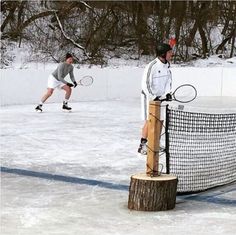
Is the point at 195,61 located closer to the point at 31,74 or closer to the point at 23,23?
the point at 23,23

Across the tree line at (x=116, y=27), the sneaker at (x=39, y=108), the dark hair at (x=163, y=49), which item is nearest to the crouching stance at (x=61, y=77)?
the sneaker at (x=39, y=108)

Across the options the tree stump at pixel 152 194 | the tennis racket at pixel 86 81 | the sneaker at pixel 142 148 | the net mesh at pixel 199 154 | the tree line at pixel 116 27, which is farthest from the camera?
the tree line at pixel 116 27

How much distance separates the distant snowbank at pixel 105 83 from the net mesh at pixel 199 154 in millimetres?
6422

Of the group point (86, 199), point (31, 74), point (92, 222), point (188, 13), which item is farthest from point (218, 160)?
point (188, 13)

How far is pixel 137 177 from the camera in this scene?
14.8ft

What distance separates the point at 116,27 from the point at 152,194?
2179cm

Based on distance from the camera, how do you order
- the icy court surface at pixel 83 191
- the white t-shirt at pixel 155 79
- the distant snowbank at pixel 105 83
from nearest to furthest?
the icy court surface at pixel 83 191
the white t-shirt at pixel 155 79
the distant snowbank at pixel 105 83

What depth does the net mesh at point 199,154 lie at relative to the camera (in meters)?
5.33

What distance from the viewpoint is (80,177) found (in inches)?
226

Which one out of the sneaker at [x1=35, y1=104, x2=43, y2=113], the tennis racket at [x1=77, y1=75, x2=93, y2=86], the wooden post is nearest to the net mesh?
the wooden post

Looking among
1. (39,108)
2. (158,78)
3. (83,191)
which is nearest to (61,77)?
(39,108)

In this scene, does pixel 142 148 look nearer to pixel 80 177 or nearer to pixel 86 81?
pixel 80 177

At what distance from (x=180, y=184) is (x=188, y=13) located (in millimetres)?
22055

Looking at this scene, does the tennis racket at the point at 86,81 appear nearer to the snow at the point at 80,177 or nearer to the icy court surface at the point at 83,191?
the snow at the point at 80,177
